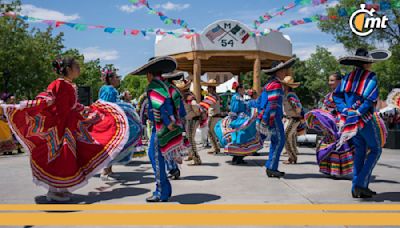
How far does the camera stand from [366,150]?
17.8 ft

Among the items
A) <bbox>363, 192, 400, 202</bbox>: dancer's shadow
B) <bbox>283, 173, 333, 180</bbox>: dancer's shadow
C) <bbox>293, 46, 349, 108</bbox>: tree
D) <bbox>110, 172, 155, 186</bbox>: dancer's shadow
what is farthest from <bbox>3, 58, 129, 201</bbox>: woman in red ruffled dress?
<bbox>293, 46, 349, 108</bbox>: tree

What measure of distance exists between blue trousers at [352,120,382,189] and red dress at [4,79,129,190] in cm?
331

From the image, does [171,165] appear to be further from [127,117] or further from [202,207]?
[202,207]

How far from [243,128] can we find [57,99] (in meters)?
4.31

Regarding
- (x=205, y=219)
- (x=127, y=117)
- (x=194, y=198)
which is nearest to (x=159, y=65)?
(x=127, y=117)

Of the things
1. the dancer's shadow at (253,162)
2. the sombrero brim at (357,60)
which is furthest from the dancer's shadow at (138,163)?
the sombrero brim at (357,60)

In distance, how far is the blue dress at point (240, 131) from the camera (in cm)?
864

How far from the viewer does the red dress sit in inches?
211

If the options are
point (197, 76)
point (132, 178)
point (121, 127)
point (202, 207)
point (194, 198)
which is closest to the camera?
point (202, 207)

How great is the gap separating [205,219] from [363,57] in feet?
9.74

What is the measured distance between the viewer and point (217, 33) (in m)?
18.1

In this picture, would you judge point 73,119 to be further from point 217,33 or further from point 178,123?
point 217,33

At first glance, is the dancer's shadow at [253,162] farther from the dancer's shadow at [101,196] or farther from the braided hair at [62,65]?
the braided hair at [62,65]

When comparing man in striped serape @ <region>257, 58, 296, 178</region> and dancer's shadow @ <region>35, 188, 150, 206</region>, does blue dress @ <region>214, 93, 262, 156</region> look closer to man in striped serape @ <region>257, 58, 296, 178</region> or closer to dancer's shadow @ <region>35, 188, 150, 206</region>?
man in striped serape @ <region>257, 58, 296, 178</region>
